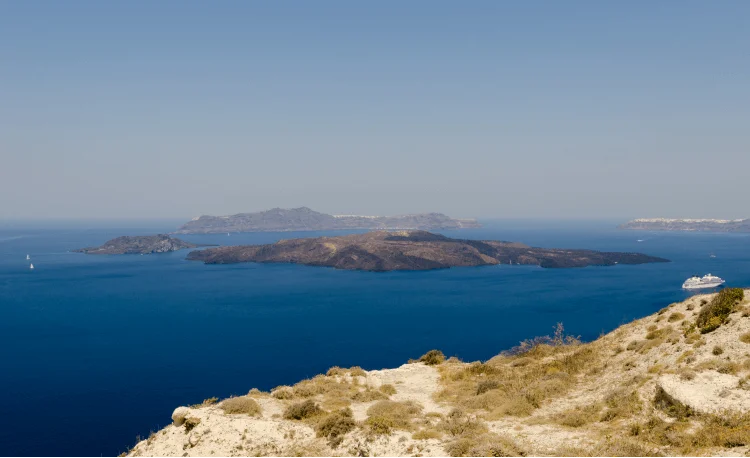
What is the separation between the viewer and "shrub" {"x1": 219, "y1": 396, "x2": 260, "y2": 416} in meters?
23.8

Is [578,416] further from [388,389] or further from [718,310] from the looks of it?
[718,310]

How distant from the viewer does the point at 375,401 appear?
26.9m

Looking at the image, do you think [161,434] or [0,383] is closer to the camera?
[161,434]

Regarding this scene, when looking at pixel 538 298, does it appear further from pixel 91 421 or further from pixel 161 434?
pixel 161 434

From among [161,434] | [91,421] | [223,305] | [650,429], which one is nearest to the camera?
[650,429]

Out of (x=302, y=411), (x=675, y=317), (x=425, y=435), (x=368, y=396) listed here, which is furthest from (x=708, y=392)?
(x=302, y=411)

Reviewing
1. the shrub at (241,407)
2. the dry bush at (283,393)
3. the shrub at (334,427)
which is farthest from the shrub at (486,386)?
the shrub at (241,407)

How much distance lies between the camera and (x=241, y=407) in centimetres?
2400

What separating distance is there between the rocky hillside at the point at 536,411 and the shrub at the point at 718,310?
0.08m

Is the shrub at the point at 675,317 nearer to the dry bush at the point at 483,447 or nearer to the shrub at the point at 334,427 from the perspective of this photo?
the dry bush at the point at 483,447

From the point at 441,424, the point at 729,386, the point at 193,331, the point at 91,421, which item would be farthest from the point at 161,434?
the point at 193,331

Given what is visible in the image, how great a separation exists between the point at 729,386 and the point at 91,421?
74802 mm

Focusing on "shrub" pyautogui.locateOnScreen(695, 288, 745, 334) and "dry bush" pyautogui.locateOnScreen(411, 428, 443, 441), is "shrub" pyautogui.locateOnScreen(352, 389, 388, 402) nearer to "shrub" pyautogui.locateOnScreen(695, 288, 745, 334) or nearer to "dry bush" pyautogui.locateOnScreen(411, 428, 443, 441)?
"dry bush" pyautogui.locateOnScreen(411, 428, 443, 441)

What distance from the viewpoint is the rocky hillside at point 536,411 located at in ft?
56.5
